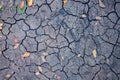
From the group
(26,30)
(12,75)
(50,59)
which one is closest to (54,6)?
(26,30)

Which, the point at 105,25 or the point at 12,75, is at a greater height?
the point at 105,25

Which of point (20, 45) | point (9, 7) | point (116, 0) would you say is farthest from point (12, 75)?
point (116, 0)

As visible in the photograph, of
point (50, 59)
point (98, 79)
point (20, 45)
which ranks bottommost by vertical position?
point (98, 79)

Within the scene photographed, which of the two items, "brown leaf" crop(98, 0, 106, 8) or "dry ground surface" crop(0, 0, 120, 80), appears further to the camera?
"brown leaf" crop(98, 0, 106, 8)

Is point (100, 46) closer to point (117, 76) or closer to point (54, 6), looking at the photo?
point (117, 76)

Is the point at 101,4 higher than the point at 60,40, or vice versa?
the point at 101,4

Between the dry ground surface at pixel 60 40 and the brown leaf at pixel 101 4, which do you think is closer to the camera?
the dry ground surface at pixel 60 40

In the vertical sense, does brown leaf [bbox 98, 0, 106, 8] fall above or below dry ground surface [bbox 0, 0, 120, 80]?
above

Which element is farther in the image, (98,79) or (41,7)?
(41,7)

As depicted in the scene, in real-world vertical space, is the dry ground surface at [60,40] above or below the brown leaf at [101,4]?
below
